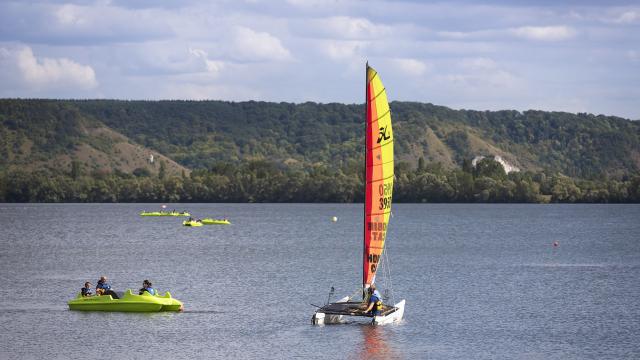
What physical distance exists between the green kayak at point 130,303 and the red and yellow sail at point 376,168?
11.5 meters

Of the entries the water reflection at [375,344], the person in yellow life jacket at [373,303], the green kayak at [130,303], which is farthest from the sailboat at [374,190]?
the green kayak at [130,303]

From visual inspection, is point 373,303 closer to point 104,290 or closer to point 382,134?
point 382,134

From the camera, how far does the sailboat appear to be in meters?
49.1

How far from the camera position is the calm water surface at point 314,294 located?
48.0 meters

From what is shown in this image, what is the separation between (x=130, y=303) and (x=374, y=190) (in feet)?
47.9

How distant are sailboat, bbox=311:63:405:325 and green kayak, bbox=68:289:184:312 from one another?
29.2 feet

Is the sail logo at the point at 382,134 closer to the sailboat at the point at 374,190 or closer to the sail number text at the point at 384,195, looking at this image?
the sailboat at the point at 374,190

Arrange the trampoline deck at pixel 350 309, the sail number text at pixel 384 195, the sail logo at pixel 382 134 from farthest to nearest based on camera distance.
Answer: the sail number text at pixel 384 195, the trampoline deck at pixel 350 309, the sail logo at pixel 382 134

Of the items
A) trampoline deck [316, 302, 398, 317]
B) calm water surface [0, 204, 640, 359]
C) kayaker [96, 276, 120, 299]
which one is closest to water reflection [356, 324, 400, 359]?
calm water surface [0, 204, 640, 359]

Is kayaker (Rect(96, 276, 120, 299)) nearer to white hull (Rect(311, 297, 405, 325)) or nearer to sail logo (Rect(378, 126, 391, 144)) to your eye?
white hull (Rect(311, 297, 405, 325))

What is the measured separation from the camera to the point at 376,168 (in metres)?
49.8

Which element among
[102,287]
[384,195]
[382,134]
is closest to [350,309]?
[384,195]

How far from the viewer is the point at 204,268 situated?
3408 inches

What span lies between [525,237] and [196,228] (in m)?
48.5
